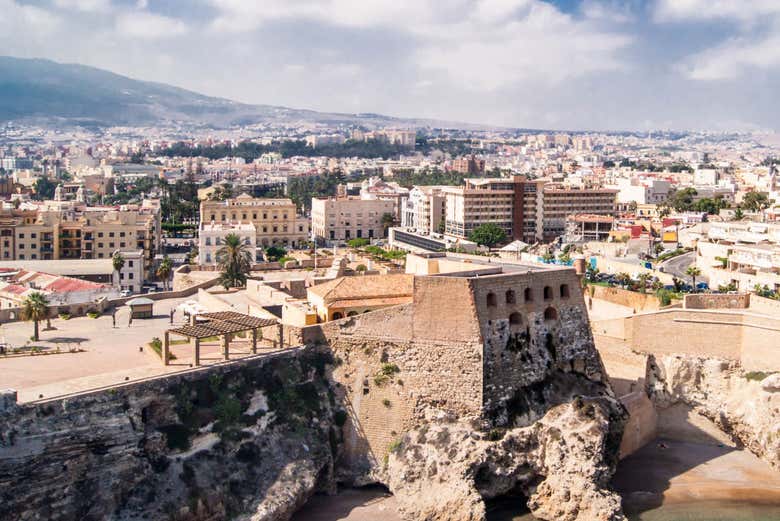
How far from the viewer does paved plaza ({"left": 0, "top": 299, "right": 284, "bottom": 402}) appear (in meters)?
24.3

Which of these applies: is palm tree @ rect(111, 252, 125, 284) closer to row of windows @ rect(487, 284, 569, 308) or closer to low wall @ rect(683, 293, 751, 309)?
row of windows @ rect(487, 284, 569, 308)

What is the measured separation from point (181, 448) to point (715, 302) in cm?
1977

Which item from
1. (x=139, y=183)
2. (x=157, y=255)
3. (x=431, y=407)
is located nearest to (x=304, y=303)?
(x=431, y=407)

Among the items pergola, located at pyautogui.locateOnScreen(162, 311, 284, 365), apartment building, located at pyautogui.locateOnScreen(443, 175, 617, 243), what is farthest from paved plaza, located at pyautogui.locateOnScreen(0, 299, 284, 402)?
apartment building, located at pyautogui.locateOnScreen(443, 175, 617, 243)

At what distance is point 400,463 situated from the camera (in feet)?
85.5

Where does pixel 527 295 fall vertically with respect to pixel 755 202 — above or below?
below

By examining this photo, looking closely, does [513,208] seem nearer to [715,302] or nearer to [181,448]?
[715,302]

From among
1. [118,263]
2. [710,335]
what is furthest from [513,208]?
[710,335]

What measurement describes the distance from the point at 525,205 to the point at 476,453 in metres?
60.8

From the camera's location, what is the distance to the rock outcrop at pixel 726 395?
29.9 metres

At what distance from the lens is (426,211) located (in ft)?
295

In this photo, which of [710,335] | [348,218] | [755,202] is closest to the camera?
[710,335]

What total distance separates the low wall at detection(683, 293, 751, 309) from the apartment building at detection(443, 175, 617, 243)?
4750cm

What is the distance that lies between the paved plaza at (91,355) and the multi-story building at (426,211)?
5409 cm
